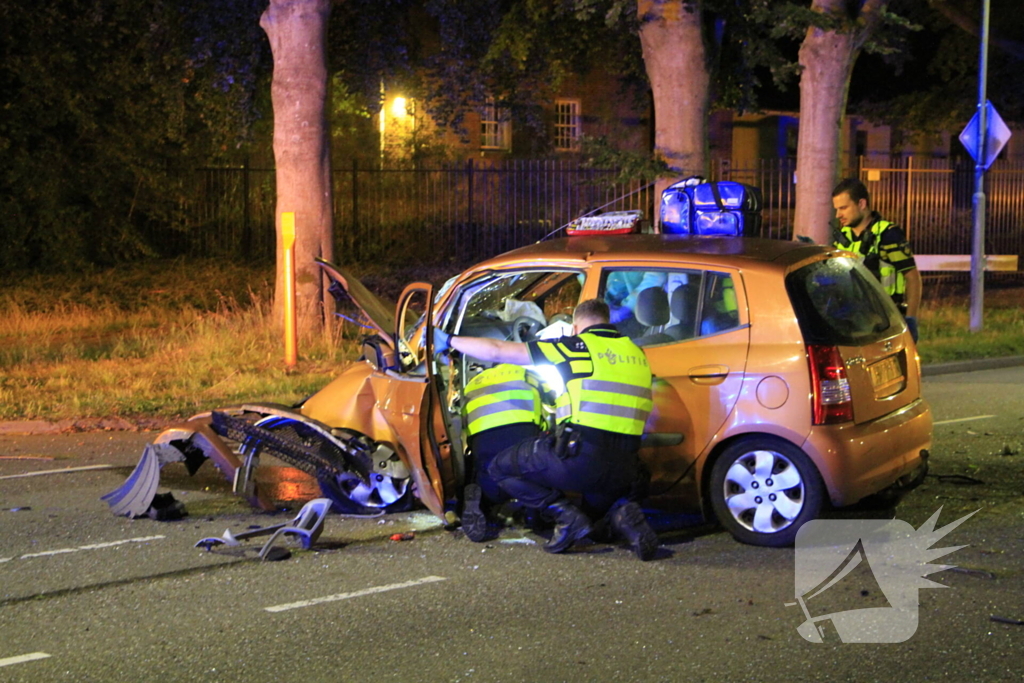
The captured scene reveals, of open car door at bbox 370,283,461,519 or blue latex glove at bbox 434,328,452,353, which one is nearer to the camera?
open car door at bbox 370,283,461,519

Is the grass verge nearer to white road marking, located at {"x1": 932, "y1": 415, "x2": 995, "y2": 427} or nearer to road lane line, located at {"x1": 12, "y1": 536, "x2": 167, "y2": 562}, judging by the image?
white road marking, located at {"x1": 932, "y1": 415, "x2": 995, "y2": 427}

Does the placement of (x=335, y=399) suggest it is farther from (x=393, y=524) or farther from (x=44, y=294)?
(x=44, y=294)

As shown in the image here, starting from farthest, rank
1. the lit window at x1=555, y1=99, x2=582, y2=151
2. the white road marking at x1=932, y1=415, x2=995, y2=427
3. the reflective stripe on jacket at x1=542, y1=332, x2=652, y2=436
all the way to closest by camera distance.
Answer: the lit window at x1=555, y1=99, x2=582, y2=151
the white road marking at x1=932, y1=415, x2=995, y2=427
the reflective stripe on jacket at x1=542, y1=332, x2=652, y2=436

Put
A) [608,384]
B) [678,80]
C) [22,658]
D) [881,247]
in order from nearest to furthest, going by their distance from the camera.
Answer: [22,658] → [608,384] → [881,247] → [678,80]

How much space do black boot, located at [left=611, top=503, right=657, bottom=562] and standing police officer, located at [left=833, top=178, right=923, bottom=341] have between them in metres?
3.56

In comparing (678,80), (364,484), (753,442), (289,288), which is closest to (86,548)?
(364,484)

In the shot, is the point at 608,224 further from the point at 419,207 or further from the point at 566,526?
the point at 419,207

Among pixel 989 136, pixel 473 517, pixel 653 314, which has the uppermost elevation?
pixel 989 136

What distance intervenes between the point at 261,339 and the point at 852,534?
901cm

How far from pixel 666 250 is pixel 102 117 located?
17.2 metres

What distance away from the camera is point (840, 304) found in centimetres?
644

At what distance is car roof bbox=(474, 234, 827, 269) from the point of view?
639 cm
